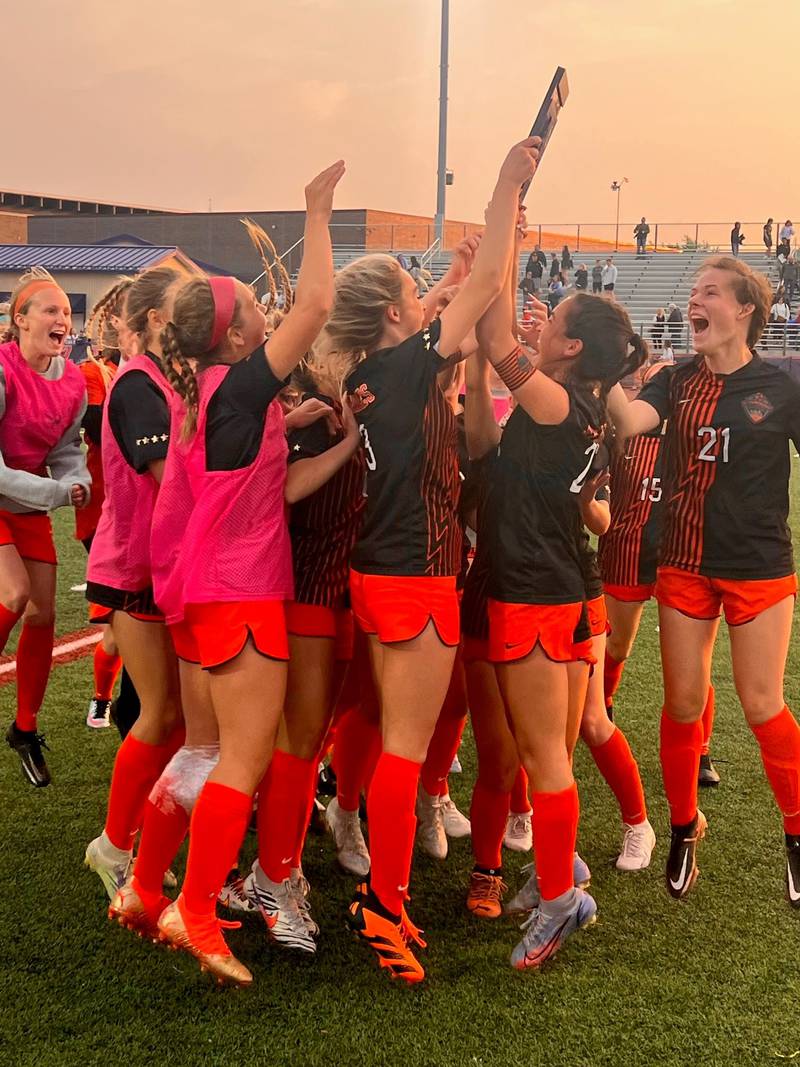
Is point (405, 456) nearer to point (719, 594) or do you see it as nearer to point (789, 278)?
point (719, 594)

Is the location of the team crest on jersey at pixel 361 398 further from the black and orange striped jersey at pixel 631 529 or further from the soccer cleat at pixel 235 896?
the black and orange striped jersey at pixel 631 529

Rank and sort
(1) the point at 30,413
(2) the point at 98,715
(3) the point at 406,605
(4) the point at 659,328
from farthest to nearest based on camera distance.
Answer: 1. (4) the point at 659,328
2. (2) the point at 98,715
3. (1) the point at 30,413
4. (3) the point at 406,605

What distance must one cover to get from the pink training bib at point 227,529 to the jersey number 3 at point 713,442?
156 centimetres

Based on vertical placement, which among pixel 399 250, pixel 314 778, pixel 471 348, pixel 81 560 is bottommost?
pixel 81 560

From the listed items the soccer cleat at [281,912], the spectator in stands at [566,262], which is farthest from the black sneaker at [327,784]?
the spectator in stands at [566,262]

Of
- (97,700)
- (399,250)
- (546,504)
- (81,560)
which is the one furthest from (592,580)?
(399,250)

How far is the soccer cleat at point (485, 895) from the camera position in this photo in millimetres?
3529

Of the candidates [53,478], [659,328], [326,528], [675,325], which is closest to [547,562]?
[326,528]

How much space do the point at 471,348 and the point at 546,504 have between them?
51 cm

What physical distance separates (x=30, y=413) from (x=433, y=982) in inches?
109

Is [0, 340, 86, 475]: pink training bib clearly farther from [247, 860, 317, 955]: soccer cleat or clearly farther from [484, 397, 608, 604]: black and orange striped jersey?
[484, 397, 608, 604]: black and orange striped jersey

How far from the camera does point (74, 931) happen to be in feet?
11.0

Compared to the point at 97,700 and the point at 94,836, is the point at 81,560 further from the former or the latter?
the point at 94,836

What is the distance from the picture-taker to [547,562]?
125 inches
